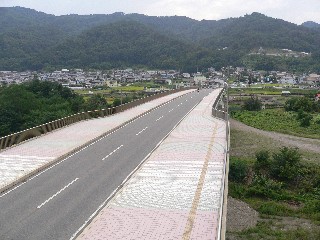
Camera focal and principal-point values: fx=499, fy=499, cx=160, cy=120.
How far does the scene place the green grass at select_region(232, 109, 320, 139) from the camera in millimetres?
47469

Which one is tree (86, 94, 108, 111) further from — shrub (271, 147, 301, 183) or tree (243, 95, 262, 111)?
shrub (271, 147, 301, 183)

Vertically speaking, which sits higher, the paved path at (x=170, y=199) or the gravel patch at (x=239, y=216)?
the paved path at (x=170, y=199)

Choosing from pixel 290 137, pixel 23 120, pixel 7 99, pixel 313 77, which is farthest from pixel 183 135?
pixel 313 77

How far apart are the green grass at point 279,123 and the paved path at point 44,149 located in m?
18.7

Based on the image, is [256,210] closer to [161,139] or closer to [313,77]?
[161,139]

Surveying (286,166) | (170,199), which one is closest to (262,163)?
(286,166)

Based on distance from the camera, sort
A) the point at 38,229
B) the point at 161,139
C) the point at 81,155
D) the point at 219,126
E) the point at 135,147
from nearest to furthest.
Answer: the point at 38,229
the point at 81,155
the point at 135,147
the point at 161,139
the point at 219,126

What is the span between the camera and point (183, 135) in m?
31.0

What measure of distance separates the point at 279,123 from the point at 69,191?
4100cm

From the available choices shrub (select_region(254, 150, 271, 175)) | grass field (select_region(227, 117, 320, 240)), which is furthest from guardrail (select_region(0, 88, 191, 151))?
shrub (select_region(254, 150, 271, 175))

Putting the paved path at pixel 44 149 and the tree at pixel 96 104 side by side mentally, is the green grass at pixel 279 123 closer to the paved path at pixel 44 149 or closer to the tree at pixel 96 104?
the tree at pixel 96 104

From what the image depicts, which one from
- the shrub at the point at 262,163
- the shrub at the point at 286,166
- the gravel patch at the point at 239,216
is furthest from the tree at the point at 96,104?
the gravel patch at the point at 239,216

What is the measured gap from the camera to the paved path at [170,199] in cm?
1338

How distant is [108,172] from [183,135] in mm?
11074
